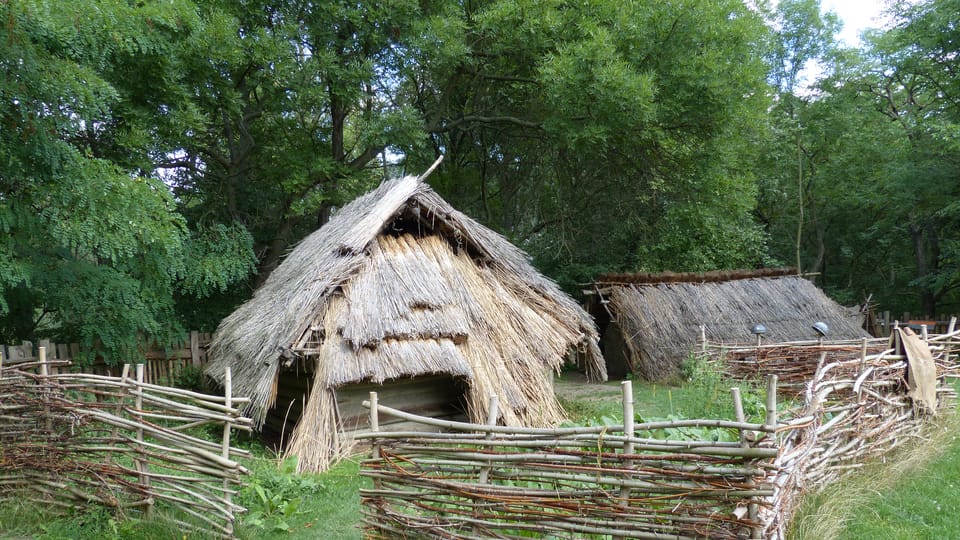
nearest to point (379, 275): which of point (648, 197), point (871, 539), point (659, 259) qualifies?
point (871, 539)

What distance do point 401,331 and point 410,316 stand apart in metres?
0.29

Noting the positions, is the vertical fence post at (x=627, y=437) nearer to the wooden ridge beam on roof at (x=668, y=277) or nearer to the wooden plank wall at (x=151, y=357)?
the wooden plank wall at (x=151, y=357)

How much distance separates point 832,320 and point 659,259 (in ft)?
15.6

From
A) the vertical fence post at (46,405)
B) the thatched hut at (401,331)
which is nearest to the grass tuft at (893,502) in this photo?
the thatched hut at (401,331)

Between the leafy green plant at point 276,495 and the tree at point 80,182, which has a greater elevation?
the tree at point 80,182

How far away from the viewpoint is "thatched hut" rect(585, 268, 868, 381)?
1341 centimetres

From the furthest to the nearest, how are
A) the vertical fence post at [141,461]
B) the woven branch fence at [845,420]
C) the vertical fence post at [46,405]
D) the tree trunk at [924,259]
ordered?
1. the tree trunk at [924,259]
2. the vertical fence post at [46,405]
3. the vertical fence post at [141,461]
4. the woven branch fence at [845,420]

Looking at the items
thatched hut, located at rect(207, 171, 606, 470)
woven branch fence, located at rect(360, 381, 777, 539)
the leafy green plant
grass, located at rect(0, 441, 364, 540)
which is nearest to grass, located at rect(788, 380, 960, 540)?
woven branch fence, located at rect(360, 381, 777, 539)

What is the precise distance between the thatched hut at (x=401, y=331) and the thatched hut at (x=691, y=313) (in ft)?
13.1

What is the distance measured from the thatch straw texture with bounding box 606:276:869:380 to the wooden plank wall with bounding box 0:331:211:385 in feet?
29.7

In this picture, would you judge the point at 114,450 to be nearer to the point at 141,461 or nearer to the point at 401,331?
the point at 141,461

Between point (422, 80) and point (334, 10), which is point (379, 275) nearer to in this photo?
point (334, 10)

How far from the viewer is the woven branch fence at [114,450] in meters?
4.78

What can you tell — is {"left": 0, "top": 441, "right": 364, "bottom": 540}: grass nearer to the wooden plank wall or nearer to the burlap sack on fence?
the wooden plank wall
